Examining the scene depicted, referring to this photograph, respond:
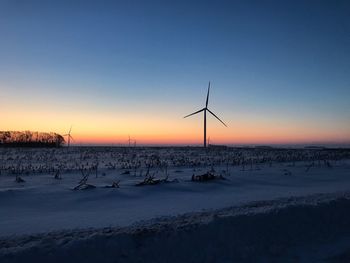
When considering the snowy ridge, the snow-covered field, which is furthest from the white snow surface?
the snowy ridge

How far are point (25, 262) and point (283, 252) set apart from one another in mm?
4315

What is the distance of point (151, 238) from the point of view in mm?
6609

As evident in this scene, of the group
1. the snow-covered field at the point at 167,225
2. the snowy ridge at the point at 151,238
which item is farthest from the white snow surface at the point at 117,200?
the snowy ridge at the point at 151,238

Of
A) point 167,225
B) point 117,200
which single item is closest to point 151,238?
point 167,225

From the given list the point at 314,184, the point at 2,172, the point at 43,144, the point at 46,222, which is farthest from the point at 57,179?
the point at 43,144

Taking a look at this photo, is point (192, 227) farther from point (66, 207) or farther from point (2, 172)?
point (2, 172)

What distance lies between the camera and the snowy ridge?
5.96m

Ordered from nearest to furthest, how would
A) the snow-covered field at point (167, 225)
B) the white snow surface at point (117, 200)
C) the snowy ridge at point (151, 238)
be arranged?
the snowy ridge at point (151, 238) → the snow-covered field at point (167, 225) → the white snow surface at point (117, 200)

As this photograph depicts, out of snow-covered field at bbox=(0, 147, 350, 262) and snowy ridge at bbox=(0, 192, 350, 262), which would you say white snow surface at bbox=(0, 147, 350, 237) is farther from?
snowy ridge at bbox=(0, 192, 350, 262)

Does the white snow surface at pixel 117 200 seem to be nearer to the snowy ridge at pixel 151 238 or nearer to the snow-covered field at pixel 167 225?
the snow-covered field at pixel 167 225

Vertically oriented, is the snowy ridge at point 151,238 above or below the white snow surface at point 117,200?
below

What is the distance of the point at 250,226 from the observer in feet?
24.9

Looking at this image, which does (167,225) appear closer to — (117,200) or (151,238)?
(151,238)

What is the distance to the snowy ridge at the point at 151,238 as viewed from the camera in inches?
235
